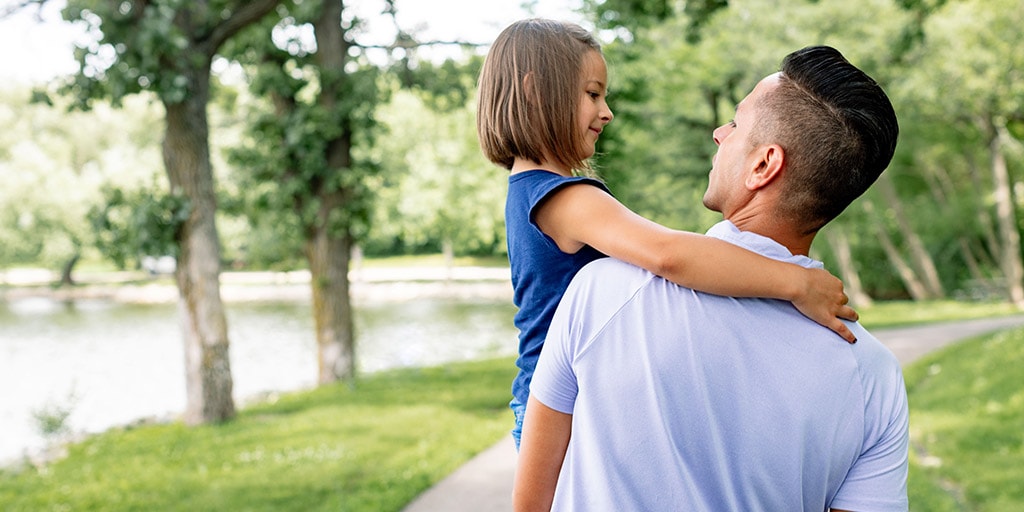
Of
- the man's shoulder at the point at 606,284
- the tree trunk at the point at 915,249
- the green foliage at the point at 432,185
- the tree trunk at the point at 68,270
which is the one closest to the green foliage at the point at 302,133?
the man's shoulder at the point at 606,284

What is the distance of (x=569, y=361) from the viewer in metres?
1.59

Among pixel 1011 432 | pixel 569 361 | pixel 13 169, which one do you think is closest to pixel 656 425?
pixel 569 361

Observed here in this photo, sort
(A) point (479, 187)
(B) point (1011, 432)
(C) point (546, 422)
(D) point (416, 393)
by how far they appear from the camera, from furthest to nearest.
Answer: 1. (A) point (479, 187)
2. (D) point (416, 393)
3. (B) point (1011, 432)
4. (C) point (546, 422)

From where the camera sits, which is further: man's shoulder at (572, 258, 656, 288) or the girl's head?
the girl's head

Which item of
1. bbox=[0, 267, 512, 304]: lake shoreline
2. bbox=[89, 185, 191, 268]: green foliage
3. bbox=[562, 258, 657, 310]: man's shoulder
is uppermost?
bbox=[562, 258, 657, 310]: man's shoulder

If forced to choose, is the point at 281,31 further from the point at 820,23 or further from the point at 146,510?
the point at 820,23

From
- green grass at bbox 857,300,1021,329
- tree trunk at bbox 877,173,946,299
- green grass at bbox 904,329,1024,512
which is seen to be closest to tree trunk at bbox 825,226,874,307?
tree trunk at bbox 877,173,946,299

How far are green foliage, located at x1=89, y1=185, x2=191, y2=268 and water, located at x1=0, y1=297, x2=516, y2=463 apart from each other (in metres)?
Result: 2.32

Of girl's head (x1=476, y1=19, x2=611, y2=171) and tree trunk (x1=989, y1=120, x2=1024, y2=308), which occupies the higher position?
girl's head (x1=476, y1=19, x2=611, y2=171)

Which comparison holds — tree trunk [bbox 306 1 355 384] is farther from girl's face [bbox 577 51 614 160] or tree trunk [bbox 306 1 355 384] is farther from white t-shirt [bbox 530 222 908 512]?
white t-shirt [bbox 530 222 908 512]

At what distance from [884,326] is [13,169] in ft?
126

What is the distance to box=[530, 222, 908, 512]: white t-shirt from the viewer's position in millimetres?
1517

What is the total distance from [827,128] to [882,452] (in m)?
0.58

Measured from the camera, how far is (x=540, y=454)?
174cm
